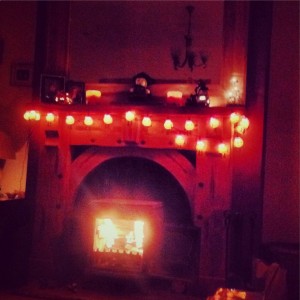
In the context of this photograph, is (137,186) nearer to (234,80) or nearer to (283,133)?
(234,80)

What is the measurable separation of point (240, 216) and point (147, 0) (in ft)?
7.52

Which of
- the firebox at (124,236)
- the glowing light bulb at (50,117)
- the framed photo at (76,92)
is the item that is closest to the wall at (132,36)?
the framed photo at (76,92)

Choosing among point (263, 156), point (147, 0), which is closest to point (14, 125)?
point (147, 0)

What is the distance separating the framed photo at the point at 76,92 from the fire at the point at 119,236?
1110 mm

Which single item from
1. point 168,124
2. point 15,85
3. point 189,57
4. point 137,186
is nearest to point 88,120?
point 168,124

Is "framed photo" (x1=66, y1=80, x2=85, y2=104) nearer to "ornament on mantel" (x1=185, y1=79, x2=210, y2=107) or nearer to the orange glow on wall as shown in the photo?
the orange glow on wall

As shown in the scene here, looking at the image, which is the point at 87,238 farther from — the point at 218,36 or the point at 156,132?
the point at 218,36

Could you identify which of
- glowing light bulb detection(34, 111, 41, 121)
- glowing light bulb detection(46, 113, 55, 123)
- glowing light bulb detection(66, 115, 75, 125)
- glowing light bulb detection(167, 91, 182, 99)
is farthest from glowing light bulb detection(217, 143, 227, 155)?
glowing light bulb detection(34, 111, 41, 121)

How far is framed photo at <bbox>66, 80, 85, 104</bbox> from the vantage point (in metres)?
4.09

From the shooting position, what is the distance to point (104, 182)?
4309 millimetres

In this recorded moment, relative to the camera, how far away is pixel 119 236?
3795 millimetres

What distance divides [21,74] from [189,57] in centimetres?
177

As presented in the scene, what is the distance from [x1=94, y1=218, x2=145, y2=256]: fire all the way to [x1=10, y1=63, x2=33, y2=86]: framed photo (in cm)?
178

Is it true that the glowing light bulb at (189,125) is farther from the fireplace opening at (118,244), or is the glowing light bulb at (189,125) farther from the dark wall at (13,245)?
the dark wall at (13,245)
